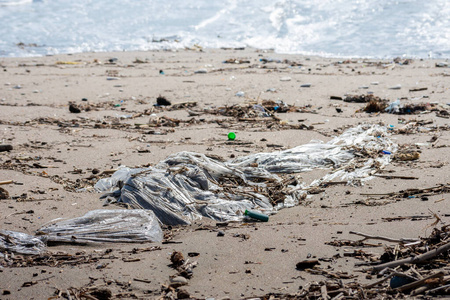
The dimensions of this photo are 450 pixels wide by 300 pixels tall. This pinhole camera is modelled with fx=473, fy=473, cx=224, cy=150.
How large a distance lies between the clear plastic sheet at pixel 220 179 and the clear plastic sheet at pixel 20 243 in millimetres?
851

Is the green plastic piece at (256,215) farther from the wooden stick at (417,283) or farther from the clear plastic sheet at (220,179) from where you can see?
the wooden stick at (417,283)

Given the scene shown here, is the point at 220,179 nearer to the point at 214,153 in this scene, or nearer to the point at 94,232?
the point at 214,153

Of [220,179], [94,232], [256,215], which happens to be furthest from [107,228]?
[220,179]

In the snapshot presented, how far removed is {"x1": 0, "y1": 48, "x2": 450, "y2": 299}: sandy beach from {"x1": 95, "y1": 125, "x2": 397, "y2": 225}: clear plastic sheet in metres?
0.15

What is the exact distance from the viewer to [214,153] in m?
5.39

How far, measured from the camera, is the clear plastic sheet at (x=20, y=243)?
3.17 metres

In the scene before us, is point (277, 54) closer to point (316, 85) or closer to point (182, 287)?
point (316, 85)

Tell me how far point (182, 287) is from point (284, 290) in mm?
590

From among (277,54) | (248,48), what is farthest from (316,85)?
(248,48)

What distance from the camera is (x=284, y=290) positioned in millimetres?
2674

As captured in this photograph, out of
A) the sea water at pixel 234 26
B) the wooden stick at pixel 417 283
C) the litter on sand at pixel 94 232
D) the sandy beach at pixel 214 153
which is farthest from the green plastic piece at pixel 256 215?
the sea water at pixel 234 26

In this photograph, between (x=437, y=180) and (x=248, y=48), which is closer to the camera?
(x=437, y=180)

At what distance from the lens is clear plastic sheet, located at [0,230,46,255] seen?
10.4 ft

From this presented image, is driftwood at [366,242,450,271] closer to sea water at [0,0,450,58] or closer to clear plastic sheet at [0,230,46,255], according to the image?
clear plastic sheet at [0,230,46,255]
